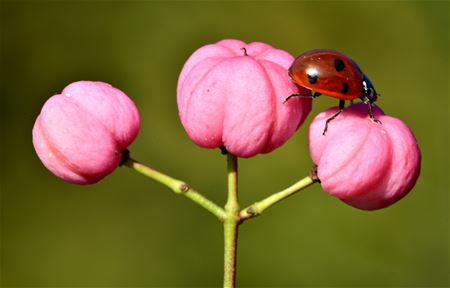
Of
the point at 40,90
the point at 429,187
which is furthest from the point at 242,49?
the point at 40,90

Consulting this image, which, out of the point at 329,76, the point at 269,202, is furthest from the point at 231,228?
the point at 329,76

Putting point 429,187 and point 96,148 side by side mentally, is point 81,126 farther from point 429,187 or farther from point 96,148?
point 429,187

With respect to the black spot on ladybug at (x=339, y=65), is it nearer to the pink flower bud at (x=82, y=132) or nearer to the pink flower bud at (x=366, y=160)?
the pink flower bud at (x=366, y=160)

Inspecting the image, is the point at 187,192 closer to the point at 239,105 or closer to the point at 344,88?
the point at 239,105

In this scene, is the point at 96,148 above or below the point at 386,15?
below

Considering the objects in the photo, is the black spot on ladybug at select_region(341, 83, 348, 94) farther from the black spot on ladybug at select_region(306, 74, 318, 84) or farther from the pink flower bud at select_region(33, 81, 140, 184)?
the pink flower bud at select_region(33, 81, 140, 184)

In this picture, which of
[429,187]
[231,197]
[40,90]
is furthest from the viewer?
[40,90]

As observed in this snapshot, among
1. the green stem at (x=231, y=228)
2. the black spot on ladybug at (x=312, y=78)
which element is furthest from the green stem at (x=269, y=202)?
the black spot on ladybug at (x=312, y=78)
